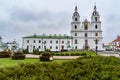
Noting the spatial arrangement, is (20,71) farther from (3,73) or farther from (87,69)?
(87,69)

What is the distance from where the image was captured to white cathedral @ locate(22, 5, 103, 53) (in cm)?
Answer: 8512

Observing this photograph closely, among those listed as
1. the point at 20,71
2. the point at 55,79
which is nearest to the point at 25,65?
the point at 20,71

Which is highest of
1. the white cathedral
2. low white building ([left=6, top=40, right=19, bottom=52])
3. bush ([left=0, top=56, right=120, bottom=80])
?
the white cathedral

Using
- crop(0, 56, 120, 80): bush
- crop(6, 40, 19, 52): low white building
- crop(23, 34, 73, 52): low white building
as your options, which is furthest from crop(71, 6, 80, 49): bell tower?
crop(0, 56, 120, 80): bush

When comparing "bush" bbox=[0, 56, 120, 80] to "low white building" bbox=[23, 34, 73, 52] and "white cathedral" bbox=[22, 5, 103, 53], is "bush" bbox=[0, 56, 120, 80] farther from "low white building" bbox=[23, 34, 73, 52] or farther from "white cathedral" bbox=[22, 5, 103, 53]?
"low white building" bbox=[23, 34, 73, 52]

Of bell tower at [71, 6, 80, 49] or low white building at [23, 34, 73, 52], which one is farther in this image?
low white building at [23, 34, 73, 52]

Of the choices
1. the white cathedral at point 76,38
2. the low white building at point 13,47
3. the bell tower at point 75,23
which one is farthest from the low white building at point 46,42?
the low white building at point 13,47

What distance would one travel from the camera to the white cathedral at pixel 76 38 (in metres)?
85.1

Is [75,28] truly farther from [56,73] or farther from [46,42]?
[56,73]

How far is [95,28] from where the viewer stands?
85.8 meters

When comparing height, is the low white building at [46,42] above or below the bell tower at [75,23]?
below

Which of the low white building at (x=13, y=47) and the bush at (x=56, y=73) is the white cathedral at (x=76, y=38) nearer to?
the low white building at (x=13, y=47)

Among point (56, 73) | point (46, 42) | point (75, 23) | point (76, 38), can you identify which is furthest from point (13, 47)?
point (56, 73)

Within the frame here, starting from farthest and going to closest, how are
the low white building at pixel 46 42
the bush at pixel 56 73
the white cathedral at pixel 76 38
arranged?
the low white building at pixel 46 42
the white cathedral at pixel 76 38
the bush at pixel 56 73
